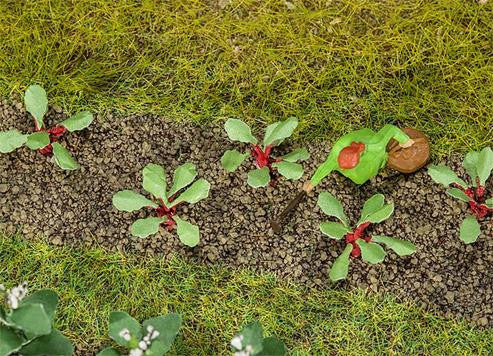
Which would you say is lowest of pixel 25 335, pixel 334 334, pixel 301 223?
pixel 334 334

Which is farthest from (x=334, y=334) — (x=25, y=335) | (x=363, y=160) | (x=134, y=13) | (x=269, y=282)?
(x=134, y=13)

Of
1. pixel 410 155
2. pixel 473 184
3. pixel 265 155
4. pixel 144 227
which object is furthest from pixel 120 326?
pixel 473 184

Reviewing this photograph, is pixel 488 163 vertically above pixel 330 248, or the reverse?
pixel 488 163

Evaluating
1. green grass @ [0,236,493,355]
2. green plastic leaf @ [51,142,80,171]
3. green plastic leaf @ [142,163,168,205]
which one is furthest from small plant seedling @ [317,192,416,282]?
green plastic leaf @ [51,142,80,171]

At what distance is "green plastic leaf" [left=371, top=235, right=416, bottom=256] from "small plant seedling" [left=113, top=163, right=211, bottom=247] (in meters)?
0.46

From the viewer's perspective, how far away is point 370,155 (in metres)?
1.82

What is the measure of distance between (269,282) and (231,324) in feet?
0.48

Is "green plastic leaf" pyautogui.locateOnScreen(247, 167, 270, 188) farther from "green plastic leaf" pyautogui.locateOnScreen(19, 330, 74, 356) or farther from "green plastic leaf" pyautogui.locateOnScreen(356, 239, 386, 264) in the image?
"green plastic leaf" pyautogui.locateOnScreen(19, 330, 74, 356)

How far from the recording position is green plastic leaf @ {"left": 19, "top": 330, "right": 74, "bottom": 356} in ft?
5.37

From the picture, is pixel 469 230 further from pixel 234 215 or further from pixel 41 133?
pixel 41 133

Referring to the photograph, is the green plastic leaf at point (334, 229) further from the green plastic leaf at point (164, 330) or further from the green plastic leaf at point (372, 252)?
the green plastic leaf at point (164, 330)

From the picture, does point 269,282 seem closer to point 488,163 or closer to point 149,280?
point 149,280

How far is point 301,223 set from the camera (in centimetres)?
195

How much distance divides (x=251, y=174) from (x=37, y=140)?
22.2 inches
